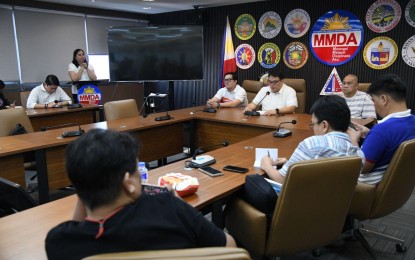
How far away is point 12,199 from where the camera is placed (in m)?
1.35

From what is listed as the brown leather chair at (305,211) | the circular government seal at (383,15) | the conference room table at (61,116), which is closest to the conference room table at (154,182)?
the brown leather chair at (305,211)

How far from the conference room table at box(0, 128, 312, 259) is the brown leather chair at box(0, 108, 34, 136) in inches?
80.0

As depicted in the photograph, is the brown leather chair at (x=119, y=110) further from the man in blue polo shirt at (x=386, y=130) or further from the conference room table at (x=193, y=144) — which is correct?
the man in blue polo shirt at (x=386, y=130)

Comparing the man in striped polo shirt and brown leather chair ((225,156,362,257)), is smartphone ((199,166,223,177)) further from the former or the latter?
the man in striped polo shirt

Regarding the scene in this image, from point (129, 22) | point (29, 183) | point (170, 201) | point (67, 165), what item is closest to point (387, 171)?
point (170, 201)

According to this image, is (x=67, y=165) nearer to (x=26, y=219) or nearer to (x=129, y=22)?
(x=26, y=219)

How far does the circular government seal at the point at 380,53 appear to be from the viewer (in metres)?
4.75

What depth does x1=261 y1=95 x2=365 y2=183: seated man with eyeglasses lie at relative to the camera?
5.43 ft

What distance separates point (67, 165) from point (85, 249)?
0.22 meters

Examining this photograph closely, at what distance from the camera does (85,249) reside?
0.85 m

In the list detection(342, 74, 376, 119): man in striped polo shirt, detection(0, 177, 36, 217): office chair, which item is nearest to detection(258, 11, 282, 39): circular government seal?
detection(342, 74, 376, 119): man in striped polo shirt

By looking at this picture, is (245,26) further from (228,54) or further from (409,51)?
(409,51)

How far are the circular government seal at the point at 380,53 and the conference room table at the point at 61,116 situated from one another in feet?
13.3

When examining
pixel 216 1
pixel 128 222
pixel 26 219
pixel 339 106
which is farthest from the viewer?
pixel 216 1
